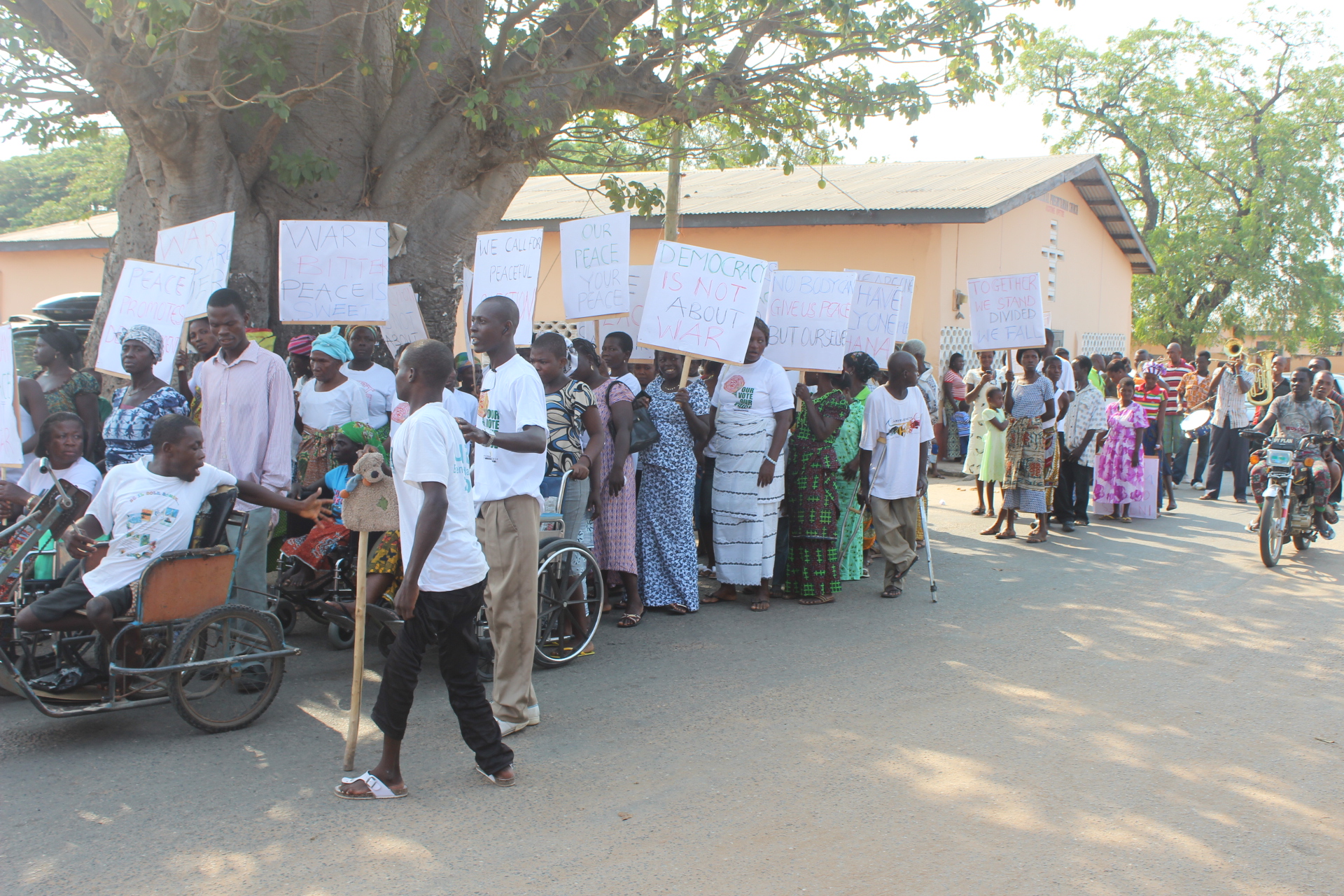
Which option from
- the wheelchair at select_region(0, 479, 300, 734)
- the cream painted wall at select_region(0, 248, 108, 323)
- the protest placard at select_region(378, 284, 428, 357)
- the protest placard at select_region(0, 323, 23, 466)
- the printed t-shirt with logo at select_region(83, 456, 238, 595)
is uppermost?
the cream painted wall at select_region(0, 248, 108, 323)

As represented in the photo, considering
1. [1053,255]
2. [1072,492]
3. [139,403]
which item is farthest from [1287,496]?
[1053,255]

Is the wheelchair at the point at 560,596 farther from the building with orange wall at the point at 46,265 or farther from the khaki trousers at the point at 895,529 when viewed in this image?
the building with orange wall at the point at 46,265

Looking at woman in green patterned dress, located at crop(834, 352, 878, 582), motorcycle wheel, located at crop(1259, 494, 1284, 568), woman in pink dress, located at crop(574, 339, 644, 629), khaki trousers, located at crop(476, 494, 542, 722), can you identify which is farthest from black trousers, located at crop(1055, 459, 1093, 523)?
khaki trousers, located at crop(476, 494, 542, 722)

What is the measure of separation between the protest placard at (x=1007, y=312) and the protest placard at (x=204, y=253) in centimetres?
619

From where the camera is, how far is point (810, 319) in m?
7.82

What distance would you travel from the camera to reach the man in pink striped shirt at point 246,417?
5.67 meters

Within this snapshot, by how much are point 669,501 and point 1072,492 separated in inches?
244

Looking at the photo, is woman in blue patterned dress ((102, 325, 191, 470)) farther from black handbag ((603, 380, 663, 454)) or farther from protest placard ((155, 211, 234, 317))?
black handbag ((603, 380, 663, 454))

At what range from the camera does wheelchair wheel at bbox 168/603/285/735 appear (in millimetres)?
4652

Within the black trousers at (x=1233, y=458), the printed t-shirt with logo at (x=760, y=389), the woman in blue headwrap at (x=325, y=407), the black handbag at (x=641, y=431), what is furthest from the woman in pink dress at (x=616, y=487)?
the black trousers at (x=1233, y=458)

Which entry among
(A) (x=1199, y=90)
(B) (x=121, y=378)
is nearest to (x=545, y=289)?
(B) (x=121, y=378)

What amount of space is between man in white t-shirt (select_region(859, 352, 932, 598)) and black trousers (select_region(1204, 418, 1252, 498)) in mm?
7913

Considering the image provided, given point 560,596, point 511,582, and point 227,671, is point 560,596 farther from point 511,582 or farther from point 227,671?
point 227,671

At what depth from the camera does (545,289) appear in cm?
2125
